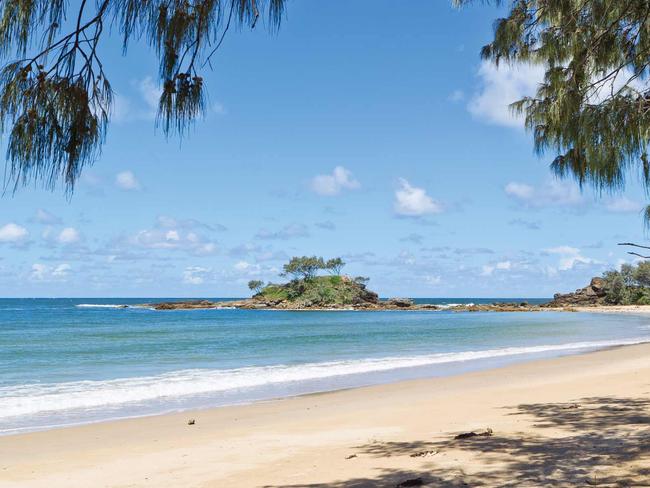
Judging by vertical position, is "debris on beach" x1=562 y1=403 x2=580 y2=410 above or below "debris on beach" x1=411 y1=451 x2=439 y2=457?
above

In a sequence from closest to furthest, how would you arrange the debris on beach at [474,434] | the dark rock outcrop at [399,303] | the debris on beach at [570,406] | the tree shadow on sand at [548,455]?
1. the tree shadow on sand at [548,455]
2. the debris on beach at [474,434]
3. the debris on beach at [570,406]
4. the dark rock outcrop at [399,303]

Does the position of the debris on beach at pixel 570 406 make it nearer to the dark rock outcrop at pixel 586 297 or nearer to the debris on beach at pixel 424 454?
the debris on beach at pixel 424 454

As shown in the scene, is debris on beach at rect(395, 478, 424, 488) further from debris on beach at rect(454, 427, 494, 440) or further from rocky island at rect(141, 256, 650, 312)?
rocky island at rect(141, 256, 650, 312)

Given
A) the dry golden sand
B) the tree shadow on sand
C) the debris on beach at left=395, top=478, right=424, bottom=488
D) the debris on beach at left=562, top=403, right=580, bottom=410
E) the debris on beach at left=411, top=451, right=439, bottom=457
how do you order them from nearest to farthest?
the tree shadow on sand
the debris on beach at left=395, top=478, right=424, bottom=488
the dry golden sand
the debris on beach at left=411, top=451, right=439, bottom=457
the debris on beach at left=562, top=403, right=580, bottom=410

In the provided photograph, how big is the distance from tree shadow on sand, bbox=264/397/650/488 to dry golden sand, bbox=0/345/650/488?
0.01 meters

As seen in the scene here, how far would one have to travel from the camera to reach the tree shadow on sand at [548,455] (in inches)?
221

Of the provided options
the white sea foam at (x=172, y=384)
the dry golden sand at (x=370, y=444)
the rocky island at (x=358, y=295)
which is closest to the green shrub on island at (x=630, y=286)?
the rocky island at (x=358, y=295)

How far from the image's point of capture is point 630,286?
81.0 metres

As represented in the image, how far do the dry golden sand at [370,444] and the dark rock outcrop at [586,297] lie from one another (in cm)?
7692

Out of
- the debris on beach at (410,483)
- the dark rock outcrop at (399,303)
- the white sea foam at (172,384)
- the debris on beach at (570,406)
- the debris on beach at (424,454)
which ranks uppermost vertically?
the dark rock outcrop at (399,303)

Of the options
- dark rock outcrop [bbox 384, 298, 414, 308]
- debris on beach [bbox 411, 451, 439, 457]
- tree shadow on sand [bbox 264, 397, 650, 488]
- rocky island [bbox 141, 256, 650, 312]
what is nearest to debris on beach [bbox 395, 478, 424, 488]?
tree shadow on sand [bbox 264, 397, 650, 488]

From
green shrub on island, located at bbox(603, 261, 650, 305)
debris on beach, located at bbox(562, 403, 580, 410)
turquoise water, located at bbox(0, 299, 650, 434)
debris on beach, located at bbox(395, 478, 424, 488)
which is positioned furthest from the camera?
green shrub on island, located at bbox(603, 261, 650, 305)

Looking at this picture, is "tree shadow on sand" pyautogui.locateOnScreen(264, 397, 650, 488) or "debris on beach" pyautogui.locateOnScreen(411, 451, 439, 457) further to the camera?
"debris on beach" pyautogui.locateOnScreen(411, 451, 439, 457)

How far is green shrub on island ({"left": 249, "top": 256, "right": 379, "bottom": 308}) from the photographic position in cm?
9238
